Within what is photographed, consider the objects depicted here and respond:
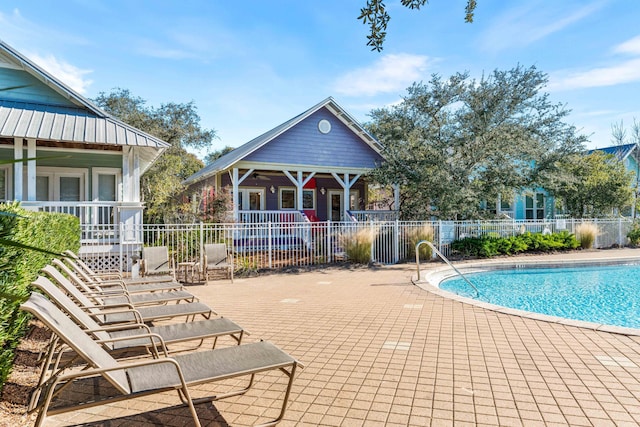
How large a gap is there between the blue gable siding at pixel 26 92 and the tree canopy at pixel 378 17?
40.8 ft

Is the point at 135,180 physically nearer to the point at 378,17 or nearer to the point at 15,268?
the point at 15,268

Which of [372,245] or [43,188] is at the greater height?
[43,188]

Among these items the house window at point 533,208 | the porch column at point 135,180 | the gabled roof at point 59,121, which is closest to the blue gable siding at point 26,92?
the gabled roof at point 59,121

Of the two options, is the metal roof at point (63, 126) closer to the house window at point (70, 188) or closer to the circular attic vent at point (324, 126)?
the house window at point (70, 188)

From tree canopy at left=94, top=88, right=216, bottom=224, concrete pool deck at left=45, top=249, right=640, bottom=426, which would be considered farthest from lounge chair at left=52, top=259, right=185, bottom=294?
tree canopy at left=94, top=88, right=216, bottom=224

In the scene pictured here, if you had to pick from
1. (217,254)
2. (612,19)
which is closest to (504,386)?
(217,254)

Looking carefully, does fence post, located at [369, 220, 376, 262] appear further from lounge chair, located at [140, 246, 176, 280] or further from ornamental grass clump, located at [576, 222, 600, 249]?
ornamental grass clump, located at [576, 222, 600, 249]

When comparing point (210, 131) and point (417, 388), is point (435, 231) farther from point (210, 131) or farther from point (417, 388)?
point (210, 131)

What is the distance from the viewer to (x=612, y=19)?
10633 mm

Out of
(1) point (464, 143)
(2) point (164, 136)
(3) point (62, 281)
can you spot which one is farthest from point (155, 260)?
(2) point (164, 136)

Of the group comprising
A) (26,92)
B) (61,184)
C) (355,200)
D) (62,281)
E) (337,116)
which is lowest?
(62,281)

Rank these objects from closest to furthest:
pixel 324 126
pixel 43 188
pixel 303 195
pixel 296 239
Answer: pixel 43 188, pixel 296 239, pixel 324 126, pixel 303 195

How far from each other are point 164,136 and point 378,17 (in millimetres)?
29245

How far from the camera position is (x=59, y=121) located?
1170cm
